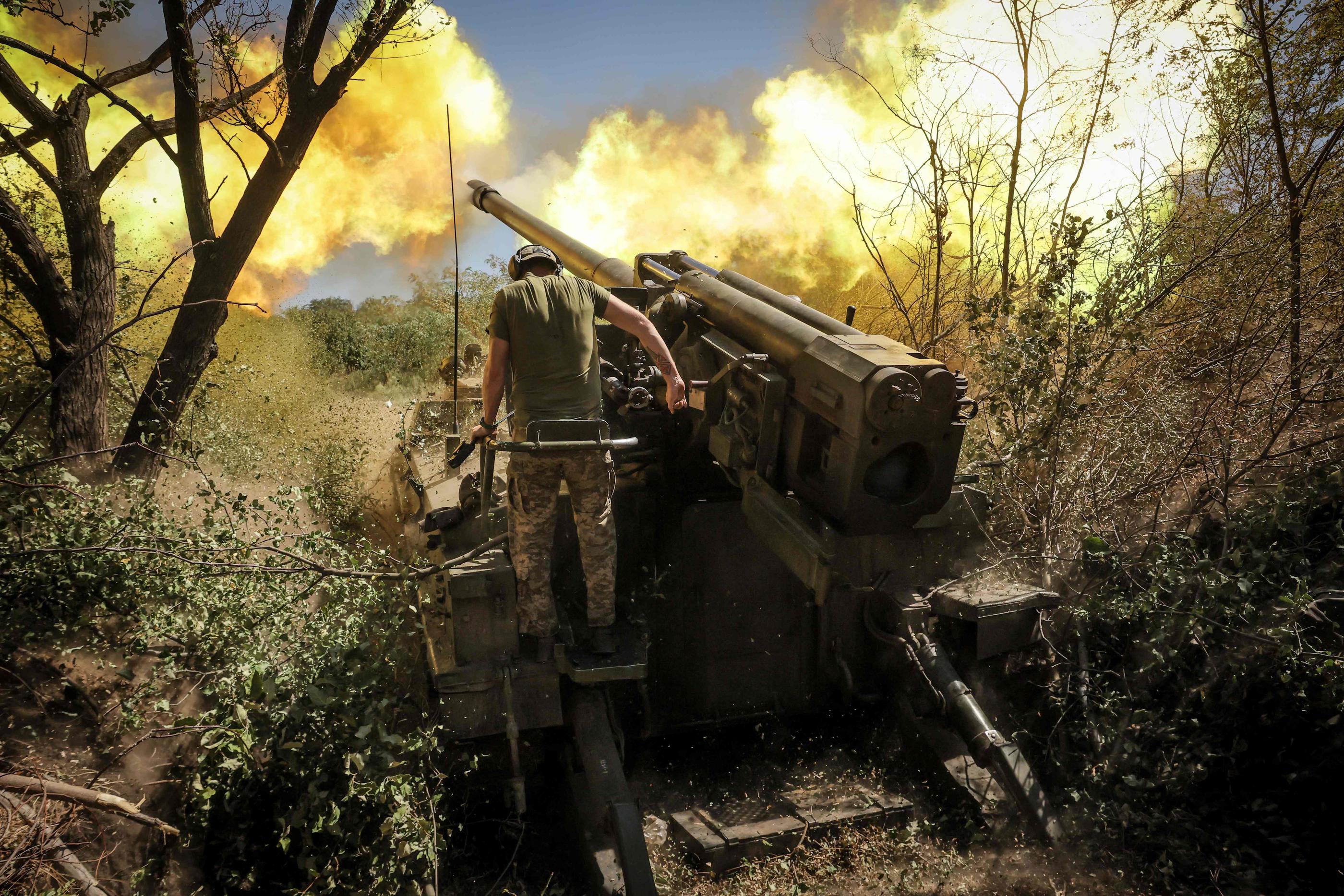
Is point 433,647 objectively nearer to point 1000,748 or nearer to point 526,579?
point 526,579

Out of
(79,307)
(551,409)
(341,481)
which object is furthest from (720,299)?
(341,481)

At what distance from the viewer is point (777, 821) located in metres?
4.66

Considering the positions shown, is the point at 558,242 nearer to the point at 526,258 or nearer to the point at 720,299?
the point at 526,258

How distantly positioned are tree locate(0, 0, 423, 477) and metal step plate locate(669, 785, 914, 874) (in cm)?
450

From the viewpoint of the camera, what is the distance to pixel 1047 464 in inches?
259

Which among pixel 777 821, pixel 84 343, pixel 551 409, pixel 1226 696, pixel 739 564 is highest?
pixel 84 343

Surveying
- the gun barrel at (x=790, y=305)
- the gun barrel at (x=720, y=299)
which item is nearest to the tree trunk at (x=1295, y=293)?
the gun barrel at (x=790, y=305)

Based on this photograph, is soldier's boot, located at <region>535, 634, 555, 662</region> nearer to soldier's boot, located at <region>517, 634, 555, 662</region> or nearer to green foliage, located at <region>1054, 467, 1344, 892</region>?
soldier's boot, located at <region>517, 634, 555, 662</region>

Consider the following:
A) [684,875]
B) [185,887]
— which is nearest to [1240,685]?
[684,875]

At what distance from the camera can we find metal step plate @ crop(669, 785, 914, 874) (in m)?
4.43

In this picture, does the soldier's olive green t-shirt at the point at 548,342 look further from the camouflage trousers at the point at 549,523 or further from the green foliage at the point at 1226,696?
the green foliage at the point at 1226,696

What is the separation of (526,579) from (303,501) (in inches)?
223

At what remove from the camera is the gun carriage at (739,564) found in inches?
155

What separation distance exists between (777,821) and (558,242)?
16.4 feet
